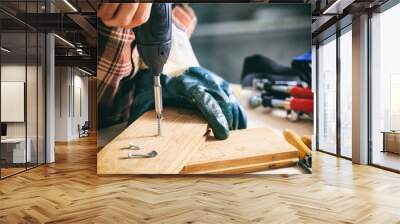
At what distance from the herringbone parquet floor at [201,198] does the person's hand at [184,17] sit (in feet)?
6.08

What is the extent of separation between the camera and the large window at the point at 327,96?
747 cm

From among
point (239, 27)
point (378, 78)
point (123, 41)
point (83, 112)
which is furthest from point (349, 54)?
point (83, 112)

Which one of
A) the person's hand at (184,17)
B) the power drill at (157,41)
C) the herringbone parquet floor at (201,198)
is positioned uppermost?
the person's hand at (184,17)

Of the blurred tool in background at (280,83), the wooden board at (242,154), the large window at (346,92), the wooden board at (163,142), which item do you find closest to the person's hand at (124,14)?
the wooden board at (163,142)

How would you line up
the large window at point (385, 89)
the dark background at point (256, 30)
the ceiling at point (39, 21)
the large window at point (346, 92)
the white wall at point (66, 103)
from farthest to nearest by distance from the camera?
the white wall at point (66, 103), the large window at point (346, 92), the large window at point (385, 89), the ceiling at point (39, 21), the dark background at point (256, 30)

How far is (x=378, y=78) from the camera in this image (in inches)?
229

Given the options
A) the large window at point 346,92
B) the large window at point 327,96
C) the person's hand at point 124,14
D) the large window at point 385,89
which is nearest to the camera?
the person's hand at point 124,14

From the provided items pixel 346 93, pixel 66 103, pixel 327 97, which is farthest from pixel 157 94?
pixel 66 103

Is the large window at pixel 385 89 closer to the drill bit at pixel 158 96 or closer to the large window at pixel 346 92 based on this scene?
the large window at pixel 346 92

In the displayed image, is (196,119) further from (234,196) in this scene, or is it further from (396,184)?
(396,184)

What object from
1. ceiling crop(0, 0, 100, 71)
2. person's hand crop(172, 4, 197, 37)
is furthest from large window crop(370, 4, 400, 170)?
ceiling crop(0, 0, 100, 71)

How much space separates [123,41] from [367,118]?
404cm

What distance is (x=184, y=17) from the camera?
465 cm

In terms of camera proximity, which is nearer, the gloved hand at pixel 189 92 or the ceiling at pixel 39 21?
the gloved hand at pixel 189 92
